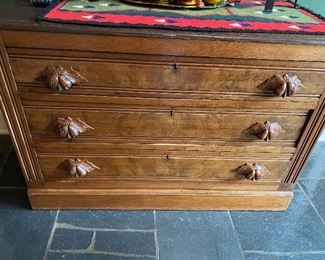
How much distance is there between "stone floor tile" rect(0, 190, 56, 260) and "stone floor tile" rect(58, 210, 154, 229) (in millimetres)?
81

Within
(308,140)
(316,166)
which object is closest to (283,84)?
(308,140)

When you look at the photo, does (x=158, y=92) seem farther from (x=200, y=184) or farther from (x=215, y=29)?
(x=200, y=184)

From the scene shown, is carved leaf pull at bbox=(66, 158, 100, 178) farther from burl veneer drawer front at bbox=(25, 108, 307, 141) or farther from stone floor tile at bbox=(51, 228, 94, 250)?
stone floor tile at bbox=(51, 228, 94, 250)

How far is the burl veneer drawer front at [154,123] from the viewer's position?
937 millimetres

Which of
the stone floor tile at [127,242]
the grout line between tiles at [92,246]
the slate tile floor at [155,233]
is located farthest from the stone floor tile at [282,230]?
the grout line between tiles at [92,246]

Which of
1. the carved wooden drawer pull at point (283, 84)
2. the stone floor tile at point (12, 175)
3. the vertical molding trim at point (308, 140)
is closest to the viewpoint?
the carved wooden drawer pull at point (283, 84)

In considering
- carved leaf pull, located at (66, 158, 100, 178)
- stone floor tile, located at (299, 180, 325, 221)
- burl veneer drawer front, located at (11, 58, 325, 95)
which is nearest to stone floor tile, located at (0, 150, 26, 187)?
carved leaf pull, located at (66, 158, 100, 178)

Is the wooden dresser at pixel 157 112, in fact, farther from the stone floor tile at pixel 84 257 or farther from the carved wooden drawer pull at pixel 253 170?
the stone floor tile at pixel 84 257

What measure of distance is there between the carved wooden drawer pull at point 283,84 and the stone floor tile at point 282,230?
64 centimetres

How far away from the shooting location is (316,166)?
1.58m

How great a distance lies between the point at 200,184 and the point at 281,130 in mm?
404

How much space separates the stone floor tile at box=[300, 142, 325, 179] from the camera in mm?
1521

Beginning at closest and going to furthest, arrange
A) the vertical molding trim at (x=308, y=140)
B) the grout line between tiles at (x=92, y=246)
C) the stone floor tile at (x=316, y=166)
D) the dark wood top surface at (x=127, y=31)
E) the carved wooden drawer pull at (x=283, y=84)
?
the dark wood top surface at (x=127, y=31) → the carved wooden drawer pull at (x=283, y=84) → the vertical molding trim at (x=308, y=140) → the grout line between tiles at (x=92, y=246) → the stone floor tile at (x=316, y=166)

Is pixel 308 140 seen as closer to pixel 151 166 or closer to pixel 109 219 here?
pixel 151 166
